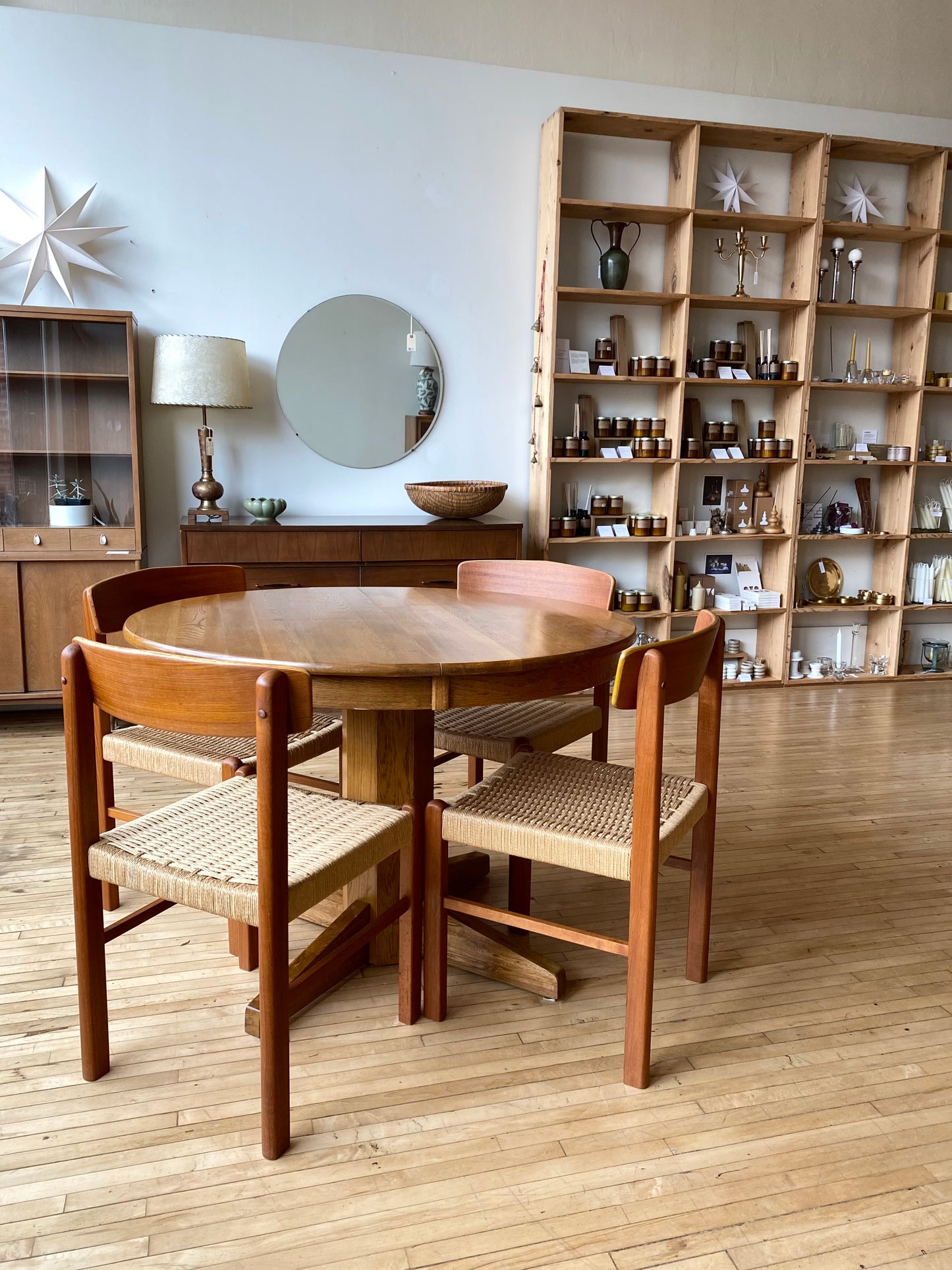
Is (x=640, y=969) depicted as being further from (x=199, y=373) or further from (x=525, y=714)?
(x=199, y=373)

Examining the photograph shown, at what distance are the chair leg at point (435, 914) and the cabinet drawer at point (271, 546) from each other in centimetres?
232

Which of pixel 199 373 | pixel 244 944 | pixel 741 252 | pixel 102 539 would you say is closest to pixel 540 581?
pixel 244 944

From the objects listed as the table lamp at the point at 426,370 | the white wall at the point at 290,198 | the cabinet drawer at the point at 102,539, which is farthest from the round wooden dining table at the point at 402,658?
the table lamp at the point at 426,370

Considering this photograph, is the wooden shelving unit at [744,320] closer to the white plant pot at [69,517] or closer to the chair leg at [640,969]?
the white plant pot at [69,517]

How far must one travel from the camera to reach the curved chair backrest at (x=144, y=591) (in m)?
2.24

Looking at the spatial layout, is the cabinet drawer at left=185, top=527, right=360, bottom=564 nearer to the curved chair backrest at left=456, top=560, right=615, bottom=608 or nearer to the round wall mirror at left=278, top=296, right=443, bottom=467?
the round wall mirror at left=278, top=296, right=443, bottom=467

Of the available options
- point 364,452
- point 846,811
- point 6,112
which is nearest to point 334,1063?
point 846,811

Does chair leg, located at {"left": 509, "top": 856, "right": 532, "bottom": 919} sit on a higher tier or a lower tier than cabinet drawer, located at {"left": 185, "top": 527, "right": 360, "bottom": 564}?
lower

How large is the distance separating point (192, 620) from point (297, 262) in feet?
9.17

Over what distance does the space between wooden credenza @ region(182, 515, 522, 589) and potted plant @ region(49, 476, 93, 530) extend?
1.28ft

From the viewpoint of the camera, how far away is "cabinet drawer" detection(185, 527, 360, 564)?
3896 mm

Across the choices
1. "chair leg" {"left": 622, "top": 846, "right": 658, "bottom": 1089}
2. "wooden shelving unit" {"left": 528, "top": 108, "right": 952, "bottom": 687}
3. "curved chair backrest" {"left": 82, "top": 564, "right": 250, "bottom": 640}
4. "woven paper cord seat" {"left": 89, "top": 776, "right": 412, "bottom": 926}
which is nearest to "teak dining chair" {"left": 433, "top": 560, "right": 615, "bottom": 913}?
"woven paper cord seat" {"left": 89, "top": 776, "right": 412, "bottom": 926}

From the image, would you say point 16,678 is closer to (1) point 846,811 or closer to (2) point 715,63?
(1) point 846,811

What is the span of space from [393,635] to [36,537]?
2488 mm
